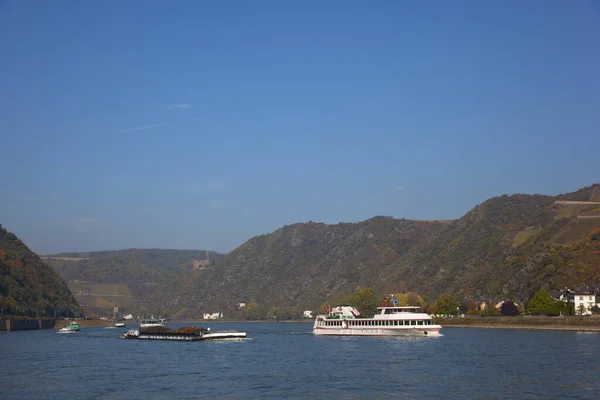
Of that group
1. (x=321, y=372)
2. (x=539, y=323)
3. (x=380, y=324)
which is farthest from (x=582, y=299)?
(x=321, y=372)

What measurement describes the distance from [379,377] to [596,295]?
419 feet

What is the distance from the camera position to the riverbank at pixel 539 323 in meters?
154

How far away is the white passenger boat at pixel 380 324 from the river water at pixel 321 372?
84.5 ft

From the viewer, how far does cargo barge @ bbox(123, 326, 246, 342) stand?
476ft

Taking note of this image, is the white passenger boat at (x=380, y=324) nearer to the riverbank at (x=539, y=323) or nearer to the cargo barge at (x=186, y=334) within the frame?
the cargo barge at (x=186, y=334)

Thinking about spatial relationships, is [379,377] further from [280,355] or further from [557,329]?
[557,329]

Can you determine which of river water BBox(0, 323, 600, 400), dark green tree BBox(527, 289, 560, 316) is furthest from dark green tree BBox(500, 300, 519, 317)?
river water BBox(0, 323, 600, 400)

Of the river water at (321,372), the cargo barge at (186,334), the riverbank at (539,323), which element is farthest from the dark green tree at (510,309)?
the cargo barge at (186,334)

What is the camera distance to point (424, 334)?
138375 mm

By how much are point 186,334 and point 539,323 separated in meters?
86.5

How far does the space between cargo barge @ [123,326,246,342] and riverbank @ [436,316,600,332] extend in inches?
2854

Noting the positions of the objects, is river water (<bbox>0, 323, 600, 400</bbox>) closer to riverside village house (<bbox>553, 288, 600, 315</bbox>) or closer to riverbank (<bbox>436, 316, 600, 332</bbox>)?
riverbank (<bbox>436, 316, 600, 332</bbox>)

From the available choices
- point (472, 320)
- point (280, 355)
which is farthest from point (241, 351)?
point (472, 320)

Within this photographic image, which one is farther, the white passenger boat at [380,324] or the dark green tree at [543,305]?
the dark green tree at [543,305]
